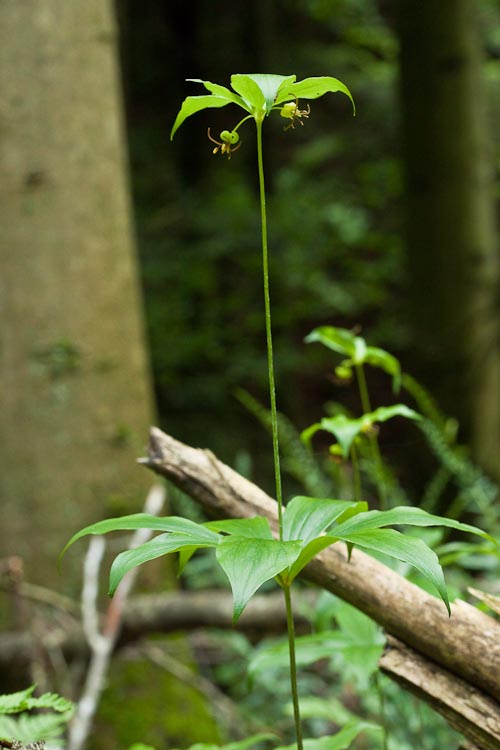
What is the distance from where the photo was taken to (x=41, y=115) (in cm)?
226

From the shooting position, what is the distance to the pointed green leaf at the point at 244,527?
0.87 meters

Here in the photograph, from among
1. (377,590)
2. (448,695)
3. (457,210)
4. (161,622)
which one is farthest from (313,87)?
(457,210)

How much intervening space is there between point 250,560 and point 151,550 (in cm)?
11

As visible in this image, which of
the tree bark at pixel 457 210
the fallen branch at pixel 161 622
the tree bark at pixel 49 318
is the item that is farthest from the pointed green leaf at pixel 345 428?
the tree bark at pixel 457 210

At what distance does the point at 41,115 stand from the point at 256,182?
345cm

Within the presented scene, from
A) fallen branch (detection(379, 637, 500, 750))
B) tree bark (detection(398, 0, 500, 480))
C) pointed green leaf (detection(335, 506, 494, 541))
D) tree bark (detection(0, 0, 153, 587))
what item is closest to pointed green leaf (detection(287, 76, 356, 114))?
pointed green leaf (detection(335, 506, 494, 541))

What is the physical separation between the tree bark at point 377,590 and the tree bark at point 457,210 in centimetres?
276

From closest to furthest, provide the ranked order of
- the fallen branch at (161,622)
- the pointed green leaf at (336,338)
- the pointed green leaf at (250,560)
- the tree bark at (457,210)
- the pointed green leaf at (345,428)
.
→ the pointed green leaf at (250,560), the pointed green leaf at (345,428), the pointed green leaf at (336,338), the fallen branch at (161,622), the tree bark at (457,210)

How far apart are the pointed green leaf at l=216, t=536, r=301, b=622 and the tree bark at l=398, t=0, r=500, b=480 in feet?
10.0

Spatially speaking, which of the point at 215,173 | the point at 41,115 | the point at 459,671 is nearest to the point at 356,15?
the point at 215,173

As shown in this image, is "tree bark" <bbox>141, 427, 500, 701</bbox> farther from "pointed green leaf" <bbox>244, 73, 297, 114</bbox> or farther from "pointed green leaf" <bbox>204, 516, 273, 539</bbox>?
"pointed green leaf" <bbox>244, 73, 297, 114</bbox>

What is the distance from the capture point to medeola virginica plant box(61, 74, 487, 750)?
28.7 inches

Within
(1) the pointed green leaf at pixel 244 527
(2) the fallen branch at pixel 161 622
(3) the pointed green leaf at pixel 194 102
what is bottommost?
(2) the fallen branch at pixel 161 622

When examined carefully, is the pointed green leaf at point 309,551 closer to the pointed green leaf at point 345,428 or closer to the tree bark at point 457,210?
the pointed green leaf at point 345,428
